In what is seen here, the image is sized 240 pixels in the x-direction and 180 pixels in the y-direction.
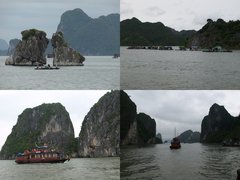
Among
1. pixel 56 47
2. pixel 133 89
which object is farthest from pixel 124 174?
pixel 56 47

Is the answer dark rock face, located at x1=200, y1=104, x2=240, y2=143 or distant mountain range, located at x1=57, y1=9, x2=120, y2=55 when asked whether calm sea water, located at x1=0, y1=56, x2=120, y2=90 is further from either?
dark rock face, located at x1=200, y1=104, x2=240, y2=143

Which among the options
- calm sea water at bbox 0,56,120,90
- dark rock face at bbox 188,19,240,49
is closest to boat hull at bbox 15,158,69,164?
calm sea water at bbox 0,56,120,90

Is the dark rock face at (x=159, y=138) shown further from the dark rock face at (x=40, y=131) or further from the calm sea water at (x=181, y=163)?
the dark rock face at (x=40, y=131)

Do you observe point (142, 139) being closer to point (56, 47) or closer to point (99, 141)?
point (99, 141)

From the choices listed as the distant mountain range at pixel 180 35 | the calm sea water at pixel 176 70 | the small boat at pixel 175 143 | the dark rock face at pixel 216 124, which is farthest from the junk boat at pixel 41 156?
the dark rock face at pixel 216 124

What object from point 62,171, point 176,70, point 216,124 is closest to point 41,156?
point 62,171
